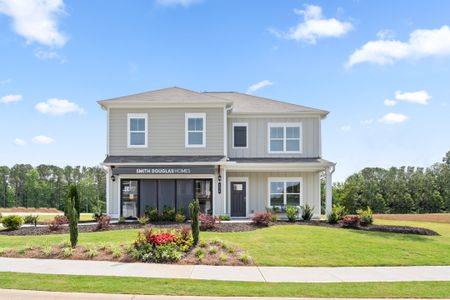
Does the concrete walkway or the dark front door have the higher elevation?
the dark front door

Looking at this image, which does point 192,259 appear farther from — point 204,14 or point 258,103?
point 258,103

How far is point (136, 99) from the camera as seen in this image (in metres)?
22.1

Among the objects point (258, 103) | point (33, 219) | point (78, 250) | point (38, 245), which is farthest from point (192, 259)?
point (258, 103)

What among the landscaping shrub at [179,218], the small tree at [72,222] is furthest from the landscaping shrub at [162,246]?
the landscaping shrub at [179,218]

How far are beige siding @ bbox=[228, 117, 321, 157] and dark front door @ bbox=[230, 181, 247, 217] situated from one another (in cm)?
174

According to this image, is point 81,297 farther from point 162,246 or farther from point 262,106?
point 262,106

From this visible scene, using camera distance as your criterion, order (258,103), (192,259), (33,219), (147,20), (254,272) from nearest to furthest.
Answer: (254,272)
(192,259)
(147,20)
(33,219)
(258,103)

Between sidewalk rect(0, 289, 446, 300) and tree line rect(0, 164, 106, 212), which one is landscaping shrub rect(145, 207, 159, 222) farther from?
tree line rect(0, 164, 106, 212)

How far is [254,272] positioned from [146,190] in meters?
13.0

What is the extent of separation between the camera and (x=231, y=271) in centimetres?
1002

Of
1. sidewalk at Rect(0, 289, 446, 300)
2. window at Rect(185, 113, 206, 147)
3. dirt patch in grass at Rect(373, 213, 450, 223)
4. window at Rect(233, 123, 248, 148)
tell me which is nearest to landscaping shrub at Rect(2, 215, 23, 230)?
window at Rect(185, 113, 206, 147)

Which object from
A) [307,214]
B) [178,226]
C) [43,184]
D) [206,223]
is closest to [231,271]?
[206,223]

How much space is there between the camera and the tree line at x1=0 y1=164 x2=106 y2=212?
6669cm

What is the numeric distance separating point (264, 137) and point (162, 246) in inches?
511
